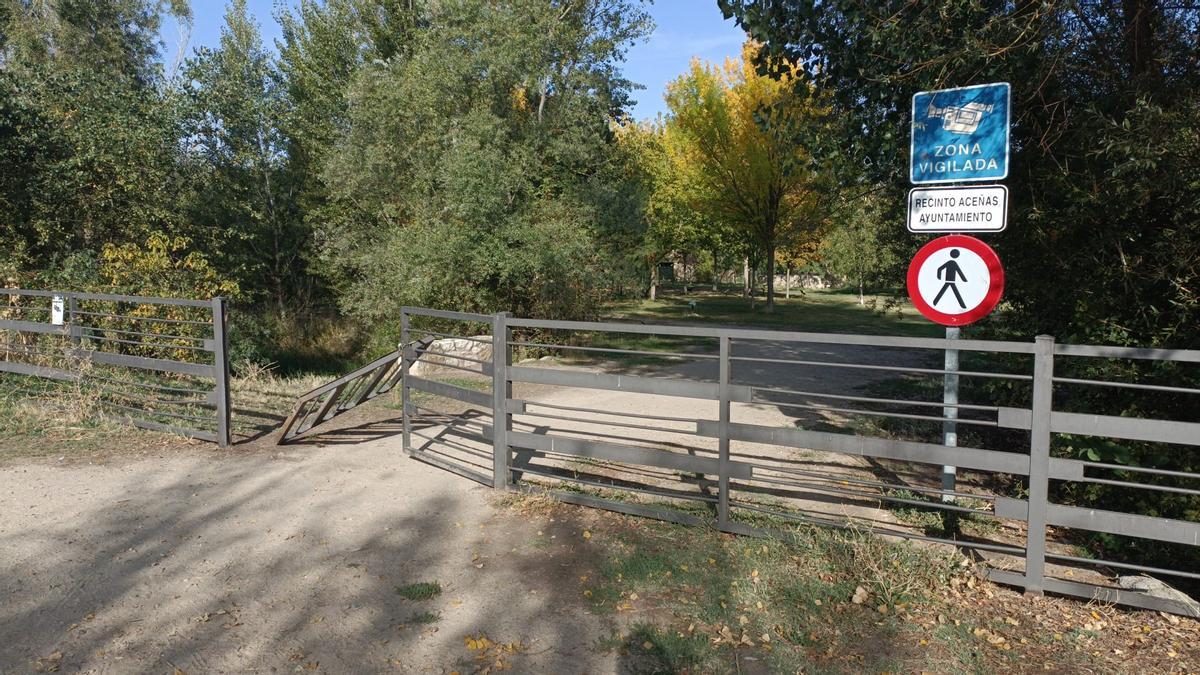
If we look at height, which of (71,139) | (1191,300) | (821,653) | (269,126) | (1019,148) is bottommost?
(821,653)

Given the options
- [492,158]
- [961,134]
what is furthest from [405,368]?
[492,158]

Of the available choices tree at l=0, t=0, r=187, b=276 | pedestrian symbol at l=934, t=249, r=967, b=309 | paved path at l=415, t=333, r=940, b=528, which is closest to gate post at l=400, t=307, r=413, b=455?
paved path at l=415, t=333, r=940, b=528

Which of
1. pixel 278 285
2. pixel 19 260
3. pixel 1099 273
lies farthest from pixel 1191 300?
pixel 278 285

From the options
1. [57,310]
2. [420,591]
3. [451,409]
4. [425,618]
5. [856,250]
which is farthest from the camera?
[856,250]

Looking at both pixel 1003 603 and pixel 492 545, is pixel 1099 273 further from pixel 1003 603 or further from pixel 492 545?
pixel 492 545

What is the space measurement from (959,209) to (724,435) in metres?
Answer: 2.19

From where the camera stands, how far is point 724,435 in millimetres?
5195

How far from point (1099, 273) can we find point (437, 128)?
590 inches

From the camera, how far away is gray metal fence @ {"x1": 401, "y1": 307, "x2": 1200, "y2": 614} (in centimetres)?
424

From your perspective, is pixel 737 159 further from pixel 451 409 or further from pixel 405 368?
pixel 405 368

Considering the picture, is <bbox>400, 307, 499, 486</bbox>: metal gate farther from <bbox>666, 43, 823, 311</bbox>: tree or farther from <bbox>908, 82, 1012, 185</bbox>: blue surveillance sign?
<bbox>666, 43, 823, 311</bbox>: tree

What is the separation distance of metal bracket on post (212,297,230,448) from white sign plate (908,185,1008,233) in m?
6.30

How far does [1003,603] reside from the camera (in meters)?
4.32

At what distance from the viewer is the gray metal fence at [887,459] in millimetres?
4238
